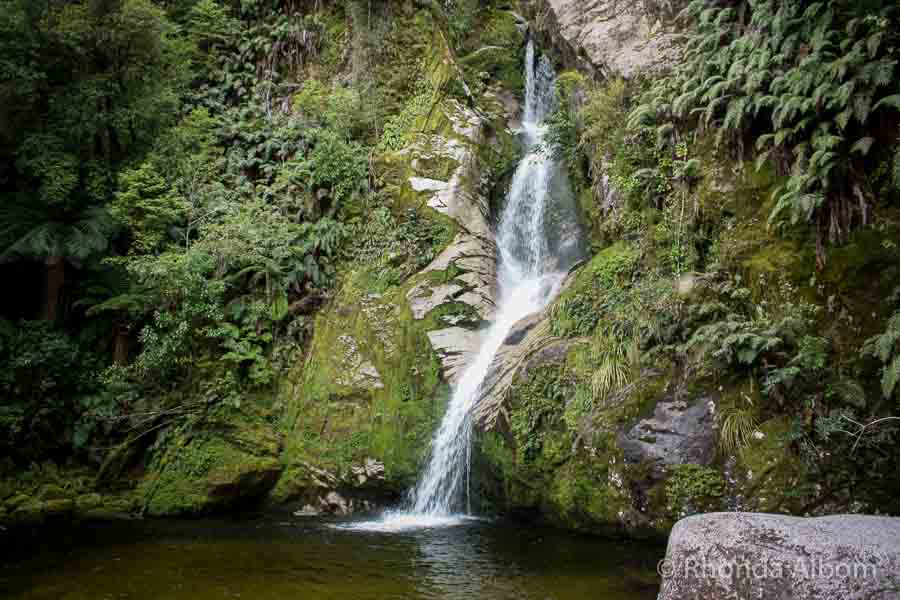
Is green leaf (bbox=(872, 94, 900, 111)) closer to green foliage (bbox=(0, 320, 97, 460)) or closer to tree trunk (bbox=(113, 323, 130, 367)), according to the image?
tree trunk (bbox=(113, 323, 130, 367))

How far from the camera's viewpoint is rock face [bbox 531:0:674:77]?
11914 mm

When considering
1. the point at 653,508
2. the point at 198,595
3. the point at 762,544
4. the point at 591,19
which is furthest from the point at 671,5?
the point at 198,595

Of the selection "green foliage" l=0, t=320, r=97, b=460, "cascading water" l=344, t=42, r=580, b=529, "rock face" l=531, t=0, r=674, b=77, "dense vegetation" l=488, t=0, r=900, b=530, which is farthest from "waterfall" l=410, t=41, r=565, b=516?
"green foliage" l=0, t=320, r=97, b=460

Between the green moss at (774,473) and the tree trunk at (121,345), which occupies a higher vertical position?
the tree trunk at (121,345)

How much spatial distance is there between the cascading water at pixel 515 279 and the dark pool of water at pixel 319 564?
1.20 m

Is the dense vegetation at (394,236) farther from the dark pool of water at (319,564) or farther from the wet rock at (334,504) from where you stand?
the dark pool of water at (319,564)

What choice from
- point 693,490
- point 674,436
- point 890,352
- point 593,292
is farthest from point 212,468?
point 890,352

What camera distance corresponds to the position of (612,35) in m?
13.0

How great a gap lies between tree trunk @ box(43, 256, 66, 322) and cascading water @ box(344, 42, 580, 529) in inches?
346

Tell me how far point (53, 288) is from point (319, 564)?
32.7ft

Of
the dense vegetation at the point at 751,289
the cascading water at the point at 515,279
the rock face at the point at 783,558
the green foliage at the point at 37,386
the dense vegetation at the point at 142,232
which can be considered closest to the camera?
the rock face at the point at 783,558

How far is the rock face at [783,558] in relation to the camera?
3893 millimetres

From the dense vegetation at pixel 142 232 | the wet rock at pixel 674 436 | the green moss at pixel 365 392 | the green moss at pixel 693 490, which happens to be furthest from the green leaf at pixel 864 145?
the dense vegetation at pixel 142 232

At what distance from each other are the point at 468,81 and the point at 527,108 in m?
2.14
